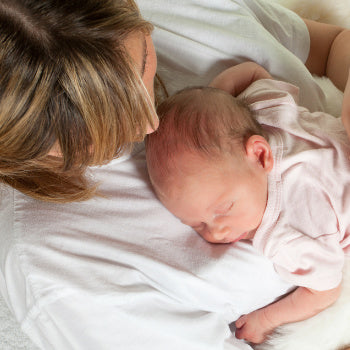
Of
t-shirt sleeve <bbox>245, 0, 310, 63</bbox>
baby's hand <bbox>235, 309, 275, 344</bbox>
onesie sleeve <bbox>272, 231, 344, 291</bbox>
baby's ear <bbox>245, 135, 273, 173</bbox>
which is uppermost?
t-shirt sleeve <bbox>245, 0, 310, 63</bbox>

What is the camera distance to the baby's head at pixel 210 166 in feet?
2.90

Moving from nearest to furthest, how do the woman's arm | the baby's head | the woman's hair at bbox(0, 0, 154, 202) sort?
the woman's hair at bbox(0, 0, 154, 202) → the baby's head → the woman's arm

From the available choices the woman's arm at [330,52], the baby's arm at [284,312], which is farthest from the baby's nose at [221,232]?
the woman's arm at [330,52]

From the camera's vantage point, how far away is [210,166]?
0.88m

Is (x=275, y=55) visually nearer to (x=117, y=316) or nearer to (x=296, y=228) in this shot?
(x=296, y=228)

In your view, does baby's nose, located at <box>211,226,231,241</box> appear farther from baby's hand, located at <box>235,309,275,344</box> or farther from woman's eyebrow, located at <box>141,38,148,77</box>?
woman's eyebrow, located at <box>141,38,148,77</box>

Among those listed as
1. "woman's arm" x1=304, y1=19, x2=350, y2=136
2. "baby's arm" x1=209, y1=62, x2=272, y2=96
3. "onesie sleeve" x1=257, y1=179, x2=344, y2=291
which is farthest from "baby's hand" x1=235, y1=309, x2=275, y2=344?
"woman's arm" x1=304, y1=19, x2=350, y2=136

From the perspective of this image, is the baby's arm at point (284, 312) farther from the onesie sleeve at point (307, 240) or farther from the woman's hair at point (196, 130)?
the woman's hair at point (196, 130)

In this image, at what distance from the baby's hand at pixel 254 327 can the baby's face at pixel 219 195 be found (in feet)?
0.71

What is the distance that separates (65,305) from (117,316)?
10 centimetres

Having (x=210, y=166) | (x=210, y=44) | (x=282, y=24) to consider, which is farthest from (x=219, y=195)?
(x=282, y=24)

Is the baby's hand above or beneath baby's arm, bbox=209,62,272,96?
beneath

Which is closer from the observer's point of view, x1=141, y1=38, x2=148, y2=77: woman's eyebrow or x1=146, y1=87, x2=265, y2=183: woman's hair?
x1=141, y1=38, x2=148, y2=77: woman's eyebrow

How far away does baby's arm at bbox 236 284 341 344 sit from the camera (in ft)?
3.11
